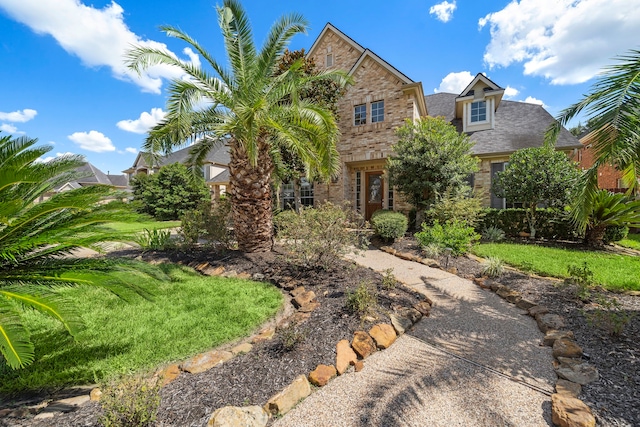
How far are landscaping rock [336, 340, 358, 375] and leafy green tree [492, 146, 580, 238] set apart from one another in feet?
30.4

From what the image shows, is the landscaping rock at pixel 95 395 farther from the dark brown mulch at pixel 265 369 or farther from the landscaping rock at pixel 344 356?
the landscaping rock at pixel 344 356

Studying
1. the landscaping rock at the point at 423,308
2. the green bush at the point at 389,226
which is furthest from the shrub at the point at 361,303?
the green bush at the point at 389,226

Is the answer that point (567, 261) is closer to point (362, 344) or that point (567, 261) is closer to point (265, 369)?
point (362, 344)

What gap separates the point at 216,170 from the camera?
1067 inches

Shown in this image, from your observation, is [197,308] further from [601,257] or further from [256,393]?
[601,257]

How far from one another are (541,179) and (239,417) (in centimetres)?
1096

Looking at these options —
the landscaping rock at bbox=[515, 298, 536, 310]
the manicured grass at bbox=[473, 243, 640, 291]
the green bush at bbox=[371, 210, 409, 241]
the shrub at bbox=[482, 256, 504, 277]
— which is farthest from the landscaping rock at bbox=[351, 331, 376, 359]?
the green bush at bbox=[371, 210, 409, 241]

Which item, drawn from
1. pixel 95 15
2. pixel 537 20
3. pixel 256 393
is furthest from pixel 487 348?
pixel 95 15

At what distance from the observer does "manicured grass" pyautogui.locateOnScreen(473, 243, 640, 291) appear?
18.4 ft

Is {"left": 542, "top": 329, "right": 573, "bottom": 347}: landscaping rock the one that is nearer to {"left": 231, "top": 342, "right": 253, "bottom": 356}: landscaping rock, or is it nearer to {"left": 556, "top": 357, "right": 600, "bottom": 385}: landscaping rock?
{"left": 556, "top": 357, "right": 600, "bottom": 385}: landscaping rock

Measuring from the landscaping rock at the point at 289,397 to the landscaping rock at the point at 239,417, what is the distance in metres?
0.08

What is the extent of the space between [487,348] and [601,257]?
6853mm

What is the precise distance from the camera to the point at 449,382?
8.97 ft

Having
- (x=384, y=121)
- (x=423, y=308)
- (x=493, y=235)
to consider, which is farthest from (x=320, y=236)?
(x=384, y=121)
